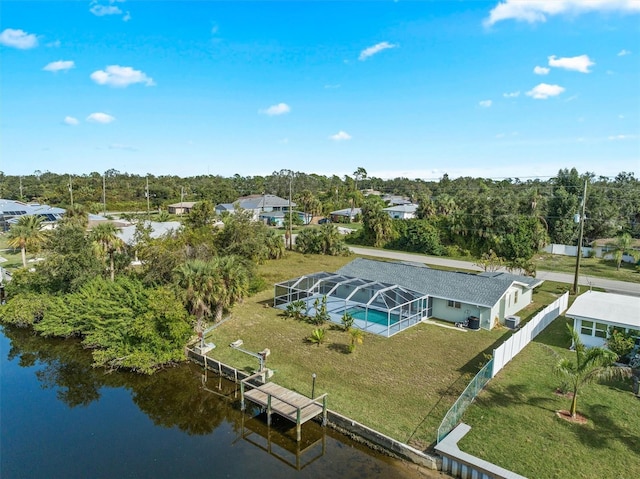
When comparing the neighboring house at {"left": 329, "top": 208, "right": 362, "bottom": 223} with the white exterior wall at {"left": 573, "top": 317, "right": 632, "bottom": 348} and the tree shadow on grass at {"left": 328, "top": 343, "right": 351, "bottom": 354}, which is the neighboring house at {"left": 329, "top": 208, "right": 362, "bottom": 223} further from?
the tree shadow on grass at {"left": 328, "top": 343, "right": 351, "bottom": 354}

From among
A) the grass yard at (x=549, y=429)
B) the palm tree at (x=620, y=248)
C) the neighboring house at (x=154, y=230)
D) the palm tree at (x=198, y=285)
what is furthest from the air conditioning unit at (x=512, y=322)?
the neighboring house at (x=154, y=230)

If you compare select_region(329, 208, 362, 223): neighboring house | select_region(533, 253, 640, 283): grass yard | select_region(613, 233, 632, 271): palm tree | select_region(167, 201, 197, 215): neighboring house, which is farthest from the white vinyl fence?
select_region(167, 201, 197, 215): neighboring house

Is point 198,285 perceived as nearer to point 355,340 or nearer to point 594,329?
point 355,340

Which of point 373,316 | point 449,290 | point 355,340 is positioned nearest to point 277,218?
point 373,316

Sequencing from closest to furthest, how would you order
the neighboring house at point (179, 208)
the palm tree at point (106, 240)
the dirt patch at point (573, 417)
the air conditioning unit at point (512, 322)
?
the dirt patch at point (573, 417) < the air conditioning unit at point (512, 322) < the palm tree at point (106, 240) < the neighboring house at point (179, 208)

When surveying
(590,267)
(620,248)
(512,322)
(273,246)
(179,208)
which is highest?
(179,208)

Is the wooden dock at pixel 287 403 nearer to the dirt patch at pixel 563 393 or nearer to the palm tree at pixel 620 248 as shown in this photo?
the dirt patch at pixel 563 393
